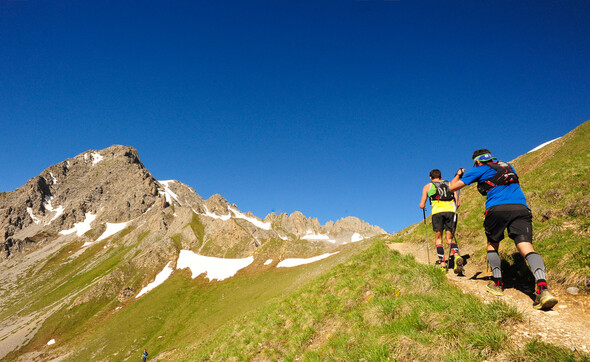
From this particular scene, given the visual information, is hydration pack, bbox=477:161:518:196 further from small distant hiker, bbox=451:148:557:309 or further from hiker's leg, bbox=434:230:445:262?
hiker's leg, bbox=434:230:445:262

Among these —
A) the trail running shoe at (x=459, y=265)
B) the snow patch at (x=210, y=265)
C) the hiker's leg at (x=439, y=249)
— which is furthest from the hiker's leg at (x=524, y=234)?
the snow patch at (x=210, y=265)

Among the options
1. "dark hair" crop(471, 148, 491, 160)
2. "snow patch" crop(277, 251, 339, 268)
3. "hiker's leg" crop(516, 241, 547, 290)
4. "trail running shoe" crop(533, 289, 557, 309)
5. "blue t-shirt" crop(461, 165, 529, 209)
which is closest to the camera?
"trail running shoe" crop(533, 289, 557, 309)

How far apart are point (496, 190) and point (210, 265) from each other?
307 ft

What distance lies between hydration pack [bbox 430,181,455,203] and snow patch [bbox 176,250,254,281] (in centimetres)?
7065

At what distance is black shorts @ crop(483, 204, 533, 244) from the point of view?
273 inches

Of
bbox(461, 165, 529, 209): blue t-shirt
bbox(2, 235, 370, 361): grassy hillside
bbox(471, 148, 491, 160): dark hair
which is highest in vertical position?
bbox(471, 148, 491, 160): dark hair

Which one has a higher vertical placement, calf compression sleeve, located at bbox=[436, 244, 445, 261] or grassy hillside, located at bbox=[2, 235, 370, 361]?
calf compression sleeve, located at bbox=[436, 244, 445, 261]

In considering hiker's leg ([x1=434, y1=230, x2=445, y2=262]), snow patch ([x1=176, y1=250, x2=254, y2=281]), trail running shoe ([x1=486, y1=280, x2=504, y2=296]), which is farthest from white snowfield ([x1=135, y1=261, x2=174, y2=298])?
trail running shoe ([x1=486, y1=280, x2=504, y2=296])

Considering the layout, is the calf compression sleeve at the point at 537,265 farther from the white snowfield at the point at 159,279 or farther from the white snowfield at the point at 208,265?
the white snowfield at the point at 159,279

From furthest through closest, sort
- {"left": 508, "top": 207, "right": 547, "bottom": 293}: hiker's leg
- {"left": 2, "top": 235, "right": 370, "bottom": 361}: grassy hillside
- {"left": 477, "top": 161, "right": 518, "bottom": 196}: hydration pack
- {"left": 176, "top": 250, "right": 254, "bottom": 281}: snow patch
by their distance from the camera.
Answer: {"left": 176, "top": 250, "right": 254, "bottom": 281}: snow patch, {"left": 2, "top": 235, "right": 370, "bottom": 361}: grassy hillside, {"left": 477, "top": 161, "right": 518, "bottom": 196}: hydration pack, {"left": 508, "top": 207, "right": 547, "bottom": 293}: hiker's leg

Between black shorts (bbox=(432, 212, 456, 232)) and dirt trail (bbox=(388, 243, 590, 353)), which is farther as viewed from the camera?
black shorts (bbox=(432, 212, 456, 232))

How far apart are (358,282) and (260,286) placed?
45.4m

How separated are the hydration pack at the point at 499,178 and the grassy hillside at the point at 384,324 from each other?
3.20m

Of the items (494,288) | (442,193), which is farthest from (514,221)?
(442,193)
